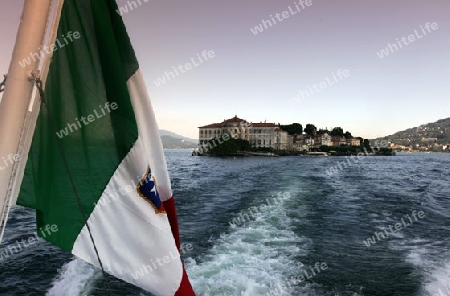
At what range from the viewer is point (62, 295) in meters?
7.45

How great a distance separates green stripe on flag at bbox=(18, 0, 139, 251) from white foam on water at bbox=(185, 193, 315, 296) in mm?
5831

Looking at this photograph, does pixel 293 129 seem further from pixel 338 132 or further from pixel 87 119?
pixel 87 119

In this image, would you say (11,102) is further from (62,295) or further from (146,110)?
(62,295)

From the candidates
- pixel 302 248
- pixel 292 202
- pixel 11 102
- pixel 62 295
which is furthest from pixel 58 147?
pixel 292 202

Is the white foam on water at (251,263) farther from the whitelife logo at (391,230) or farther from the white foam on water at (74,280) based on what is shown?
the white foam on water at (74,280)

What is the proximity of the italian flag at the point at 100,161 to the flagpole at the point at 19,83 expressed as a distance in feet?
1.04

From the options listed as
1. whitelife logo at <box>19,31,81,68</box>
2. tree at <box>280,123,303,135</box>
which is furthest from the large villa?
whitelife logo at <box>19,31,81,68</box>

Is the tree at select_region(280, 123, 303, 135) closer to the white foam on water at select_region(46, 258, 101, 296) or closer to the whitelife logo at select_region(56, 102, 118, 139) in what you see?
the white foam on water at select_region(46, 258, 101, 296)

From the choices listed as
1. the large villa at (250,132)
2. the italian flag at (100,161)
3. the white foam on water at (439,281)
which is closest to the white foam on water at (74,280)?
the italian flag at (100,161)

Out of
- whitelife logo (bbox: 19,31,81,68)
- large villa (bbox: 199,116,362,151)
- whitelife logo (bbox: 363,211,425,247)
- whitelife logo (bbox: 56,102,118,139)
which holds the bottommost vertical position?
whitelife logo (bbox: 363,211,425,247)

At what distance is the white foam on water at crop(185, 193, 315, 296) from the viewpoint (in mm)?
7363

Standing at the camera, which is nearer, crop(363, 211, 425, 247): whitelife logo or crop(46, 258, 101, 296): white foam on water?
crop(46, 258, 101, 296): white foam on water

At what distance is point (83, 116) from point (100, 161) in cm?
31

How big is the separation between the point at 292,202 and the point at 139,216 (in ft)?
54.3
